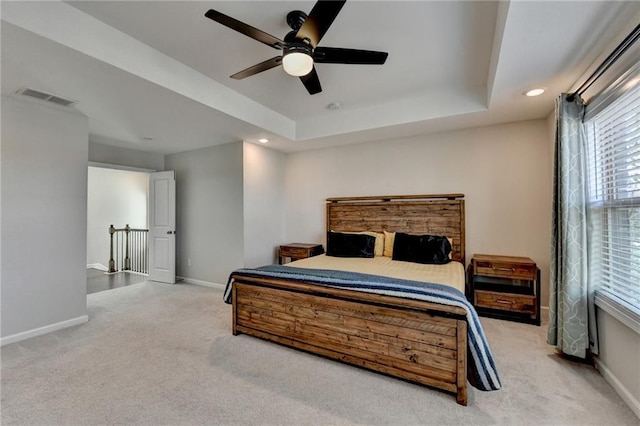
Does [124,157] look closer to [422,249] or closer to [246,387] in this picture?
[246,387]

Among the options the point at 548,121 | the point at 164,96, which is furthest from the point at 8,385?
the point at 548,121

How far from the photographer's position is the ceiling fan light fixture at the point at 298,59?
188 centimetres

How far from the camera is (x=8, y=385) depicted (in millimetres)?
2051

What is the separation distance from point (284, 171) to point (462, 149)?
3034 mm

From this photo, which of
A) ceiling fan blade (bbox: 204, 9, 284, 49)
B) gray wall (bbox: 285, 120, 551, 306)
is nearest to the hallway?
gray wall (bbox: 285, 120, 551, 306)

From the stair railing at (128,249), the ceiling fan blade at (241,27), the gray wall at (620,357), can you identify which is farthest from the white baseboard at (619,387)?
the stair railing at (128,249)

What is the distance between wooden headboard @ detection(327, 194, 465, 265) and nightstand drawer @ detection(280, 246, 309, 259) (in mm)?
588

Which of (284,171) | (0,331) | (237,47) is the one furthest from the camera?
(284,171)

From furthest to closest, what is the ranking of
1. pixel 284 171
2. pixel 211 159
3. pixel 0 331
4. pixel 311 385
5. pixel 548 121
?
pixel 284 171 → pixel 211 159 → pixel 548 121 → pixel 0 331 → pixel 311 385

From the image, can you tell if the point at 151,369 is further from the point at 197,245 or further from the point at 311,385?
the point at 197,245

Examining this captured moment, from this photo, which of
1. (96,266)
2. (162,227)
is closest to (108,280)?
(162,227)

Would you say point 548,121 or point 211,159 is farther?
point 211,159

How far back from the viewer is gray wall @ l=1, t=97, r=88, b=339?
9.13 feet

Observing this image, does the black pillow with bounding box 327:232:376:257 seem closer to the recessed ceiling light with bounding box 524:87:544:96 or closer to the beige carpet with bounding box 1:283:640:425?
the beige carpet with bounding box 1:283:640:425
